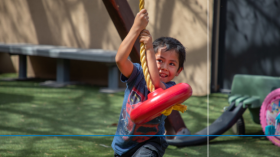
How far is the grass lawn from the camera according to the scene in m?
2.74

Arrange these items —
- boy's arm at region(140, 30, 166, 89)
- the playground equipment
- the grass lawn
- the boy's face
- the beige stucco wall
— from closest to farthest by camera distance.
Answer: boy's arm at region(140, 30, 166, 89)
the boy's face
the grass lawn
the playground equipment
the beige stucco wall

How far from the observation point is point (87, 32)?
22.1ft

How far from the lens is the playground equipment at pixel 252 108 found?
2.87 m

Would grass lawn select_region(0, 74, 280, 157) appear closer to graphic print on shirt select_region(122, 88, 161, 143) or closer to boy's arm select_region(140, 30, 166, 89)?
graphic print on shirt select_region(122, 88, 161, 143)

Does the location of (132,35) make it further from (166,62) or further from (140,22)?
(166,62)

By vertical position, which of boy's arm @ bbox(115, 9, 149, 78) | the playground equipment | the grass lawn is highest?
boy's arm @ bbox(115, 9, 149, 78)

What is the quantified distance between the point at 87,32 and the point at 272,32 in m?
3.77

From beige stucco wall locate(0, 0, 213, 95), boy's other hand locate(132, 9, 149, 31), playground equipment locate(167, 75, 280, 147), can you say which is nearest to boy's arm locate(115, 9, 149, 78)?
boy's other hand locate(132, 9, 149, 31)

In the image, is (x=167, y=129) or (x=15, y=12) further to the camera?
(x=15, y=12)

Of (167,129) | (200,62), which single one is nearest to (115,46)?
(200,62)

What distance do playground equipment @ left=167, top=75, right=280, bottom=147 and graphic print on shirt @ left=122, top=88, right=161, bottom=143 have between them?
1290 mm

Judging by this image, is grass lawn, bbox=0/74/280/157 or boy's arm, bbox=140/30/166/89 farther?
grass lawn, bbox=0/74/280/157

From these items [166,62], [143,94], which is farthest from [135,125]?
[166,62]

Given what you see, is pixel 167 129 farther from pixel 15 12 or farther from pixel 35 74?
pixel 15 12
